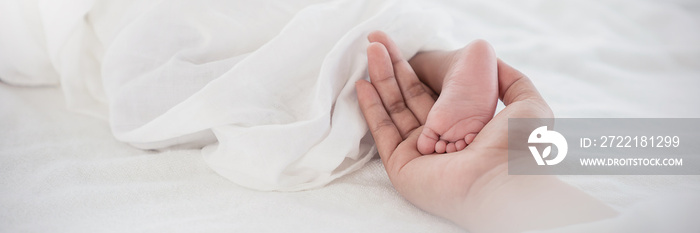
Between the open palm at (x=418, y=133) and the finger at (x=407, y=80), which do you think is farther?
the finger at (x=407, y=80)

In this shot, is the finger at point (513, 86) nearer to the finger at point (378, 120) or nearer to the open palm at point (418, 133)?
the open palm at point (418, 133)

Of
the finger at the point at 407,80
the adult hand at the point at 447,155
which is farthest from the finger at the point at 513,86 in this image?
the finger at the point at 407,80

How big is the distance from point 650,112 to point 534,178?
413mm

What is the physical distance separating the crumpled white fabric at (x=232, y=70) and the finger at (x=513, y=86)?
0.57ft

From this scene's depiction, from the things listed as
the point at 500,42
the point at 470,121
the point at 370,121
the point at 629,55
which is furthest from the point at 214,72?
the point at 629,55

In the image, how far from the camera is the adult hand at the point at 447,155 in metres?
0.58

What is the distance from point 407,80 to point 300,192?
24 centimetres

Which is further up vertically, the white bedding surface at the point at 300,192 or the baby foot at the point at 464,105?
the baby foot at the point at 464,105

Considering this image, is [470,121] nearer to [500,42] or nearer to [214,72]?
[214,72]

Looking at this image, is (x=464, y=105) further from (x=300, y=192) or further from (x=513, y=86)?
(x=300, y=192)

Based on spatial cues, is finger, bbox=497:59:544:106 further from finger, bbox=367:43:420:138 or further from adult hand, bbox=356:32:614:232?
finger, bbox=367:43:420:138

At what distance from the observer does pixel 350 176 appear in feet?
2.49

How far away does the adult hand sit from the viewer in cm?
58

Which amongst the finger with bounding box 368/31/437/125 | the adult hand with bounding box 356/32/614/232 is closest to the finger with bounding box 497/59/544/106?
the adult hand with bounding box 356/32/614/232
